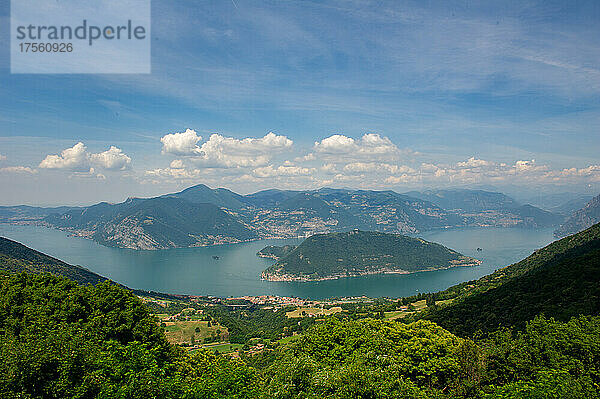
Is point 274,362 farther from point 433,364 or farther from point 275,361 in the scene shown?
point 433,364

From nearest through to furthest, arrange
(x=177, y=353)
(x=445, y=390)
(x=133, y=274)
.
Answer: (x=445, y=390)
(x=177, y=353)
(x=133, y=274)

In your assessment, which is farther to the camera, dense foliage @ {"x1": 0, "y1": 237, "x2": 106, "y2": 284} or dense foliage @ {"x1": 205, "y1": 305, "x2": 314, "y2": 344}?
dense foliage @ {"x1": 0, "y1": 237, "x2": 106, "y2": 284}

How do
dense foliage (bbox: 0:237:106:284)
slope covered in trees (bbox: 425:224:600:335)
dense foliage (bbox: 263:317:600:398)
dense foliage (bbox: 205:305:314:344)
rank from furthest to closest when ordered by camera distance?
1. dense foliage (bbox: 0:237:106:284)
2. dense foliage (bbox: 205:305:314:344)
3. slope covered in trees (bbox: 425:224:600:335)
4. dense foliage (bbox: 263:317:600:398)

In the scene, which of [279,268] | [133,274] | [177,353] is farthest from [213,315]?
[133,274]

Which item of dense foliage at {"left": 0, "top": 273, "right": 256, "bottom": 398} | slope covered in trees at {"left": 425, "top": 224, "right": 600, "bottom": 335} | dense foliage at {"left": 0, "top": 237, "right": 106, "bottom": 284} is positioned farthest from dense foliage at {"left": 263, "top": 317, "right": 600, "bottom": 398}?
dense foliage at {"left": 0, "top": 237, "right": 106, "bottom": 284}

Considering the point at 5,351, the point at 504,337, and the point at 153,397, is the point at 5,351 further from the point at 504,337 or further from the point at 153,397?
the point at 504,337

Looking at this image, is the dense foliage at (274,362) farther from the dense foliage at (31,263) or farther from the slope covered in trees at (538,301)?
the dense foliage at (31,263)

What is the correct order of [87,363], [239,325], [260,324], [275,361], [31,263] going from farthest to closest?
[31,263] → [260,324] → [239,325] → [275,361] → [87,363]

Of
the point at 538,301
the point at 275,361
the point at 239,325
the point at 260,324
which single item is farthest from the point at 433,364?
the point at 260,324

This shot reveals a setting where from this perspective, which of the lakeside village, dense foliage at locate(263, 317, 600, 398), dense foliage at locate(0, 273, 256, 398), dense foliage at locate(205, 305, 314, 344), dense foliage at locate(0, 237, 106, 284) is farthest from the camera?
dense foliage at locate(0, 237, 106, 284)

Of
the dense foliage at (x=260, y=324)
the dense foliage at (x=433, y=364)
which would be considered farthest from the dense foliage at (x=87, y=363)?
the dense foliage at (x=260, y=324)

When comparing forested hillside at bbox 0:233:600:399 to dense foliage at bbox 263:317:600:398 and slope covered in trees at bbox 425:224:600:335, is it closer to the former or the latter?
dense foliage at bbox 263:317:600:398
